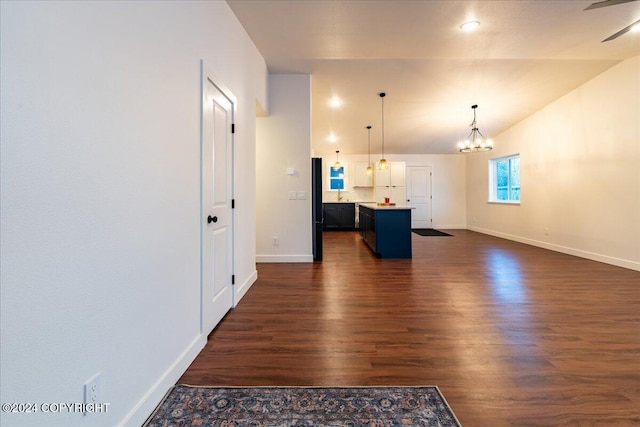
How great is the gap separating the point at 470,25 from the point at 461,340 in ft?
11.1

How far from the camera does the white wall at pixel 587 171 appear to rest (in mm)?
4184

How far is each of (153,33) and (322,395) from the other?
2087mm

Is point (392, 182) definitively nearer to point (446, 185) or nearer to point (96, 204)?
point (446, 185)

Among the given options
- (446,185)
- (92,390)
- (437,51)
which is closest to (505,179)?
(446,185)

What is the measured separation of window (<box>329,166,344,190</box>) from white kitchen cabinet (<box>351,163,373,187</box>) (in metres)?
0.51

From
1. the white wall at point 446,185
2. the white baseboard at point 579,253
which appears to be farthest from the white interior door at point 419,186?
the white baseboard at point 579,253

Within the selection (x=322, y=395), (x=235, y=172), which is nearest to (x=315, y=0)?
(x=235, y=172)

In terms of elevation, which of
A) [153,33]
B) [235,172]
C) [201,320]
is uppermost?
[153,33]

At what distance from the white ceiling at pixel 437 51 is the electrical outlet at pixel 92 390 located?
319 centimetres

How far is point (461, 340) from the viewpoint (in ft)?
6.90

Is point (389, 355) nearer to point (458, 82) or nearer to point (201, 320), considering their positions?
point (201, 320)

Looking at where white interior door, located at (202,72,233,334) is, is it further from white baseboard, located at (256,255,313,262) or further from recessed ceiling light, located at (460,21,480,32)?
recessed ceiling light, located at (460,21,480,32)

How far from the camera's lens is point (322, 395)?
4.97 feet

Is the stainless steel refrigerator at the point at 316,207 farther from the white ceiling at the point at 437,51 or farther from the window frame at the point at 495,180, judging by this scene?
the window frame at the point at 495,180
